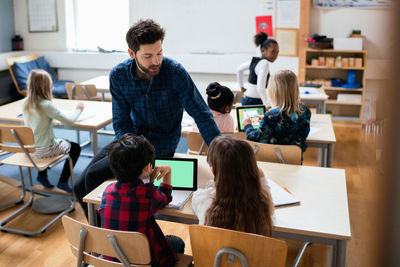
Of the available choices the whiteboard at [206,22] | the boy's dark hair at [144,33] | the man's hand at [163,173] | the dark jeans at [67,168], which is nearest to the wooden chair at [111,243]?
the man's hand at [163,173]

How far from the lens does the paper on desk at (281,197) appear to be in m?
1.69

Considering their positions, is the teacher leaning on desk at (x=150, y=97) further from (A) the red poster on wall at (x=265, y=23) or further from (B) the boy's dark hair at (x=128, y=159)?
(A) the red poster on wall at (x=265, y=23)

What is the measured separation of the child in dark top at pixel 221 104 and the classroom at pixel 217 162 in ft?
0.03

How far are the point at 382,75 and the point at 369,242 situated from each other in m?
0.07

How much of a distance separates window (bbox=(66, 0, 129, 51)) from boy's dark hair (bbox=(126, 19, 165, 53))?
5170 millimetres

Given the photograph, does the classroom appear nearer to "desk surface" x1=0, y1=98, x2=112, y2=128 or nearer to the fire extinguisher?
"desk surface" x1=0, y1=98, x2=112, y2=128

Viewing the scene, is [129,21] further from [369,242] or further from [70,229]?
[369,242]

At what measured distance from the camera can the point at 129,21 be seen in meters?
6.73

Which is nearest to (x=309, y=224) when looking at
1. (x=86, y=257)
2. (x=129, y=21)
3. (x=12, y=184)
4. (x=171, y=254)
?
(x=171, y=254)

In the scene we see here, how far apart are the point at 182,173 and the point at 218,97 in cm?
104

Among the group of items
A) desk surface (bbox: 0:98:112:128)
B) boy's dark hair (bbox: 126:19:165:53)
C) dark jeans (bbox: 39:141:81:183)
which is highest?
boy's dark hair (bbox: 126:19:165:53)

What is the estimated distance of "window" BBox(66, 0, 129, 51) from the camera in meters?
6.87

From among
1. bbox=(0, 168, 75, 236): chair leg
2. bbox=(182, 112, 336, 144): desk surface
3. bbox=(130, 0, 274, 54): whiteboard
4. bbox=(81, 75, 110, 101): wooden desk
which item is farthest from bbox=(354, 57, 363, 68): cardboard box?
bbox=(0, 168, 75, 236): chair leg

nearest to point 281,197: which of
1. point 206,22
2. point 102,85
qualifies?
point 102,85
